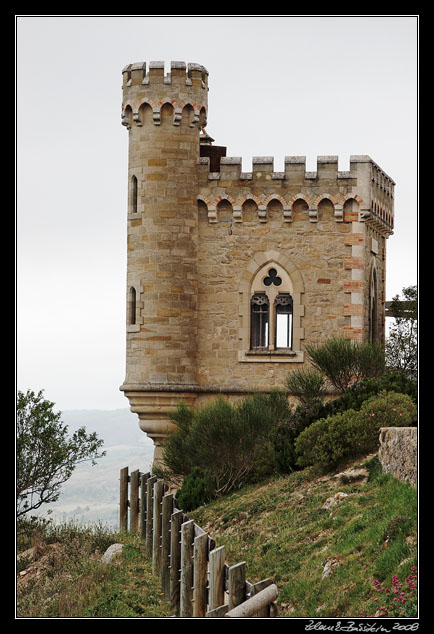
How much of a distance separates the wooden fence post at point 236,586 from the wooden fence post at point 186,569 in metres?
2.60

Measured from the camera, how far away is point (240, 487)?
25453 mm

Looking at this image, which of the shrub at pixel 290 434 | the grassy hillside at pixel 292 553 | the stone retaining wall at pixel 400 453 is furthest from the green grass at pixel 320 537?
the shrub at pixel 290 434

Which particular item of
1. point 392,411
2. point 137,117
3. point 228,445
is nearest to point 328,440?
point 392,411

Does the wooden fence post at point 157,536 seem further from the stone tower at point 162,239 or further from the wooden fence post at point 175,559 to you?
the stone tower at point 162,239

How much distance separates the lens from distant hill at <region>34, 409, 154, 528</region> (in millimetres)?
120731

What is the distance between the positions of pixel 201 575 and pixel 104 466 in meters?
144

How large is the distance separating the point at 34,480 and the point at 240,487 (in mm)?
6050

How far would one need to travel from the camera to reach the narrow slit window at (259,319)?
3042 centimetres

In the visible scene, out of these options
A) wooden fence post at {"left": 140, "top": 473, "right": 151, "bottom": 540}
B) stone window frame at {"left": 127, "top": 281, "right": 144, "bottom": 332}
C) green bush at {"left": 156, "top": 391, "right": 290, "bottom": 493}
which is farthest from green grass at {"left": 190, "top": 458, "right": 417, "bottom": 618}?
stone window frame at {"left": 127, "top": 281, "right": 144, "bottom": 332}

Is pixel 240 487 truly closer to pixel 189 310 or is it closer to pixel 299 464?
pixel 299 464

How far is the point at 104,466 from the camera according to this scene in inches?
6255

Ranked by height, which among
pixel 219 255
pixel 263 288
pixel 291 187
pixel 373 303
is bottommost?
pixel 373 303

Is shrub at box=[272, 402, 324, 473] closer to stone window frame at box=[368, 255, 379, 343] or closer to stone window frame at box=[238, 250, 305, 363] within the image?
stone window frame at box=[238, 250, 305, 363]

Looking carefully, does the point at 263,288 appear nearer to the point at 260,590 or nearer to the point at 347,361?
the point at 347,361
